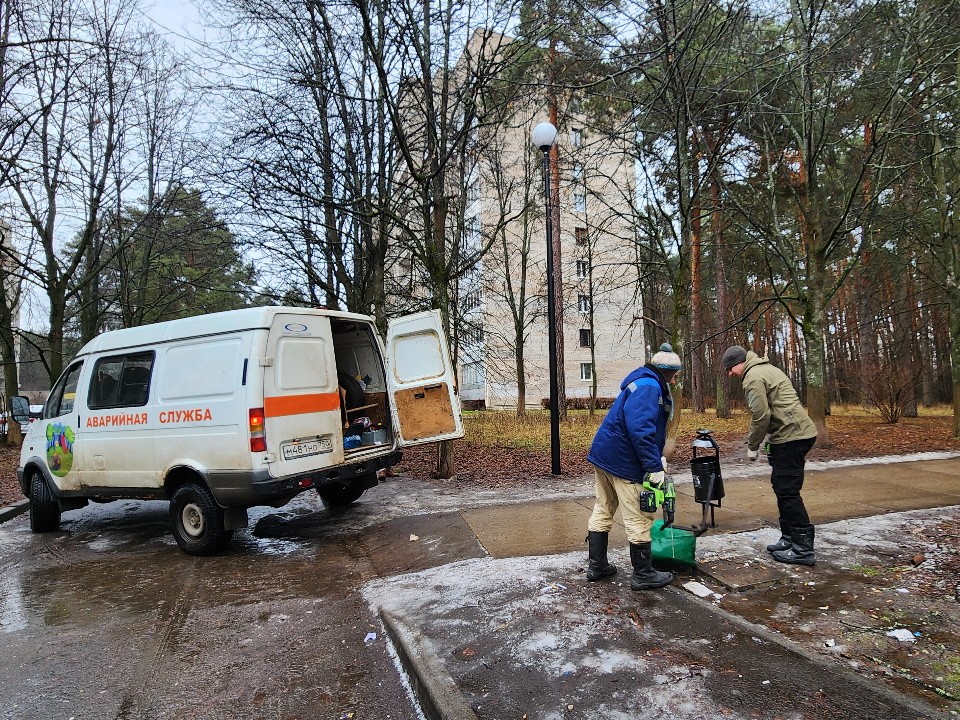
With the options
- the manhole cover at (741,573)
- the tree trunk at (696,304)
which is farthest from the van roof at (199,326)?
the tree trunk at (696,304)

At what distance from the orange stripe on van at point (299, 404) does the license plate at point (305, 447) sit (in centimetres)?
31

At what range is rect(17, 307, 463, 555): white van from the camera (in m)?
5.68

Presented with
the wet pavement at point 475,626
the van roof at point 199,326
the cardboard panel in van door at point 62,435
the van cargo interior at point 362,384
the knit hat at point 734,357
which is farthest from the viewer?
the van cargo interior at point 362,384

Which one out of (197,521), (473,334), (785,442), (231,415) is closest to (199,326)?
(231,415)

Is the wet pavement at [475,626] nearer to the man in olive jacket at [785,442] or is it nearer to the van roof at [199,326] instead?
the man in olive jacket at [785,442]

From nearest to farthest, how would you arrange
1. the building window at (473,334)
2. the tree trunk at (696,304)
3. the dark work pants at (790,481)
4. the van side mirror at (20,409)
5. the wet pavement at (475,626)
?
the wet pavement at (475,626)
the dark work pants at (790,481)
the van side mirror at (20,409)
the building window at (473,334)
the tree trunk at (696,304)

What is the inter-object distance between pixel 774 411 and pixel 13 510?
403 inches

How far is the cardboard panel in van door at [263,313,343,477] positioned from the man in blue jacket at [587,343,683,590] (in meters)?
3.03

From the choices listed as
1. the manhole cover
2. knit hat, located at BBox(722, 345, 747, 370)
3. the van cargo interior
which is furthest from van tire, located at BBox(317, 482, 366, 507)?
knit hat, located at BBox(722, 345, 747, 370)

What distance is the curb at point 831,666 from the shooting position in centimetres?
263

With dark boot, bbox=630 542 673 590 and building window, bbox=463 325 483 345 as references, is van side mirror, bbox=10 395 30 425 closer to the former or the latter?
dark boot, bbox=630 542 673 590

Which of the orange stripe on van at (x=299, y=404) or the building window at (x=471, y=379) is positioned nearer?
the orange stripe on van at (x=299, y=404)

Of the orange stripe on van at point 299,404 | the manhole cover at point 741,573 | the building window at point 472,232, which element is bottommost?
the manhole cover at point 741,573

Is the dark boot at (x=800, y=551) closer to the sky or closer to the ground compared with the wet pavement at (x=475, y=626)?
closer to the sky
